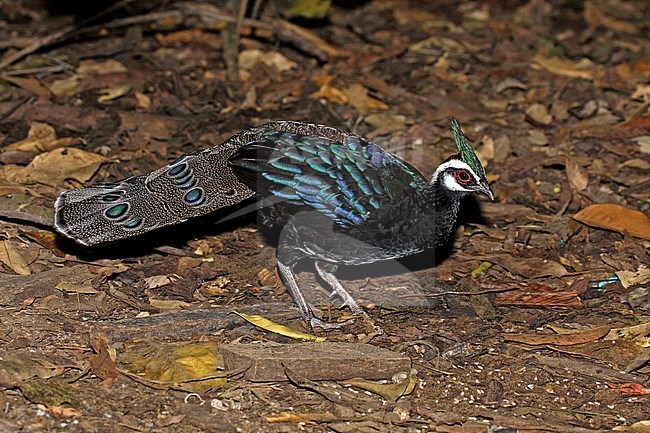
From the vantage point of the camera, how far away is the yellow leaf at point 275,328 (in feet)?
17.0

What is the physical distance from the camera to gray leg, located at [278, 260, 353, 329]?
5.34 metres

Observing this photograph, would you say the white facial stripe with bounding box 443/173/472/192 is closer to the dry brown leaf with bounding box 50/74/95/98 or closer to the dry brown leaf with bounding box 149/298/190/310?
the dry brown leaf with bounding box 149/298/190/310

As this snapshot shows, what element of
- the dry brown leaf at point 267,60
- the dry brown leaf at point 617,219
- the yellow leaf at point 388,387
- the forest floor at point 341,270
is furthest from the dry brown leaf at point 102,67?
the yellow leaf at point 388,387

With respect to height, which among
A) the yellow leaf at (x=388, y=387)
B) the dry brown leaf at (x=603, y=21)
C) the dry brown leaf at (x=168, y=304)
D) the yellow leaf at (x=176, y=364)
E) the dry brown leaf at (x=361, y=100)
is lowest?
the dry brown leaf at (x=168, y=304)

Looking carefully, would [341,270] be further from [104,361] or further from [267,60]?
[267,60]

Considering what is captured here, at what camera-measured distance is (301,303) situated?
5.46 metres

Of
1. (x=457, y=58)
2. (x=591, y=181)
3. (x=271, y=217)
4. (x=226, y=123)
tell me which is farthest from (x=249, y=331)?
(x=457, y=58)

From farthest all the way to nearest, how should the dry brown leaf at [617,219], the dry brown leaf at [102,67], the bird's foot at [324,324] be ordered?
the dry brown leaf at [102,67] → the dry brown leaf at [617,219] → the bird's foot at [324,324]

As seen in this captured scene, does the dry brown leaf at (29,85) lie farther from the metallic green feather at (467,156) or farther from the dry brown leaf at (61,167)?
the metallic green feather at (467,156)

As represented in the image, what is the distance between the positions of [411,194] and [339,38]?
4.34 meters

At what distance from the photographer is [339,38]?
9.49 meters

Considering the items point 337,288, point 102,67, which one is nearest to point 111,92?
point 102,67

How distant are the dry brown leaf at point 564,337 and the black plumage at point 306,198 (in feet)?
2.58

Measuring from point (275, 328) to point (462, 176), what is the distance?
147 centimetres
